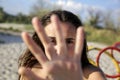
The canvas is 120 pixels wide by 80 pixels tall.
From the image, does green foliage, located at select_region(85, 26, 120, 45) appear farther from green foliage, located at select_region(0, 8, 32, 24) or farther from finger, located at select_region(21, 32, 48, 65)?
finger, located at select_region(21, 32, 48, 65)

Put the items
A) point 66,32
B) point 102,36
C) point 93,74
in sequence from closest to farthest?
point 66,32 → point 93,74 → point 102,36

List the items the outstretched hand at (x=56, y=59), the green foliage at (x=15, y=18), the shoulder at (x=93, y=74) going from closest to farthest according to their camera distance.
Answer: the outstretched hand at (x=56, y=59), the shoulder at (x=93, y=74), the green foliage at (x=15, y=18)

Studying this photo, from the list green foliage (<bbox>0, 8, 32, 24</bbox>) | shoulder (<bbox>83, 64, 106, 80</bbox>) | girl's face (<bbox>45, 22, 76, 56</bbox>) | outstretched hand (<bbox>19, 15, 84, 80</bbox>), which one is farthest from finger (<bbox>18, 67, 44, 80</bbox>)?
green foliage (<bbox>0, 8, 32, 24</bbox>)

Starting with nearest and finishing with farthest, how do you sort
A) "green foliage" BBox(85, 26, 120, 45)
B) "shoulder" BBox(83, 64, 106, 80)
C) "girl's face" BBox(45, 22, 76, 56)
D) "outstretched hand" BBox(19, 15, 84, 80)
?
"outstretched hand" BBox(19, 15, 84, 80) < "girl's face" BBox(45, 22, 76, 56) < "shoulder" BBox(83, 64, 106, 80) < "green foliage" BBox(85, 26, 120, 45)

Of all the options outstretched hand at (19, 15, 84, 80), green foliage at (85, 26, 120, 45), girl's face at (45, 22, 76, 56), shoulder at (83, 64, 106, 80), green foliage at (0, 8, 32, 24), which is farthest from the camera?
green foliage at (0, 8, 32, 24)

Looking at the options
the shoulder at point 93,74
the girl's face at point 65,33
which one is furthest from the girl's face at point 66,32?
the shoulder at point 93,74

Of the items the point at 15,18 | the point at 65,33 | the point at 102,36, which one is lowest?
the point at 102,36

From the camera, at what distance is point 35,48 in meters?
0.93

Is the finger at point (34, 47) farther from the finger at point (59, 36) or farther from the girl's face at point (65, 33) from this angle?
the girl's face at point (65, 33)

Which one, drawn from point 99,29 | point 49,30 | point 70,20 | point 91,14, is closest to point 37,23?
point 49,30

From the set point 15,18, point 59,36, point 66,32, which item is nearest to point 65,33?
point 66,32

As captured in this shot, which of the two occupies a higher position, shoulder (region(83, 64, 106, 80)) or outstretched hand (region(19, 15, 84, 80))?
outstretched hand (region(19, 15, 84, 80))

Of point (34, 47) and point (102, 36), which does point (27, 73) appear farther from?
point (102, 36)

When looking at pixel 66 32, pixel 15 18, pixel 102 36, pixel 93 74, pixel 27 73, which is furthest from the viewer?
pixel 15 18
